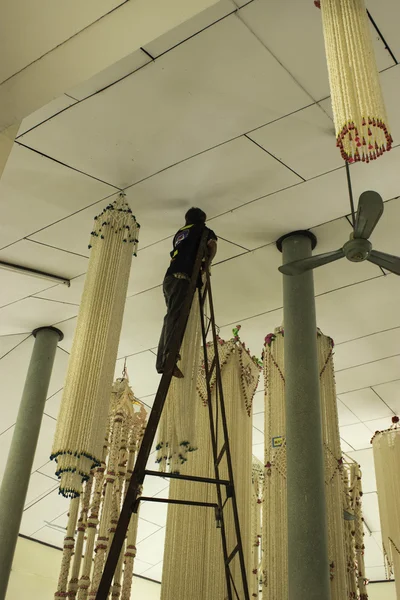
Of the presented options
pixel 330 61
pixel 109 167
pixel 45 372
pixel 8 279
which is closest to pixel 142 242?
pixel 109 167

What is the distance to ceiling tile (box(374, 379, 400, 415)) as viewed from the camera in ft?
24.8

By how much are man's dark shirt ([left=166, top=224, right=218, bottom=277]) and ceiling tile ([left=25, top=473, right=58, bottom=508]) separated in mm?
5849

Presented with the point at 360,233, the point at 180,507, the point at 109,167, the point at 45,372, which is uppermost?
the point at 109,167

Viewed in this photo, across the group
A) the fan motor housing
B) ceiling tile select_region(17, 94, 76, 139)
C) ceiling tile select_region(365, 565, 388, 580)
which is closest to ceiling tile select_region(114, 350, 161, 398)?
ceiling tile select_region(17, 94, 76, 139)

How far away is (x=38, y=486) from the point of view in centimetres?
922

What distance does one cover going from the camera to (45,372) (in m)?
6.73

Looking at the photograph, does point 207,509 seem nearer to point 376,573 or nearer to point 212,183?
point 212,183

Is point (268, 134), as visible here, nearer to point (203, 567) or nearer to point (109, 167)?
point (109, 167)

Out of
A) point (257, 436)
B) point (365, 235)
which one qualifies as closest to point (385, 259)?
point (365, 235)

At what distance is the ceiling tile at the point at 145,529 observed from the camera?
35.2ft

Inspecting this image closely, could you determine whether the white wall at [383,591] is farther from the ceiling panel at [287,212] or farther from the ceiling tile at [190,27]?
the ceiling tile at [190,27]

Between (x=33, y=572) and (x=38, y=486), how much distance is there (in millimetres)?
1819

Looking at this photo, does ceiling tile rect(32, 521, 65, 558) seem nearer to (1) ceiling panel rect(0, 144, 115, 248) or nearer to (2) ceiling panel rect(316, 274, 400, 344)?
(2) ceiling panel rect(316, 274, 400, 344)

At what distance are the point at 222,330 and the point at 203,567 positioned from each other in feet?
9.73
